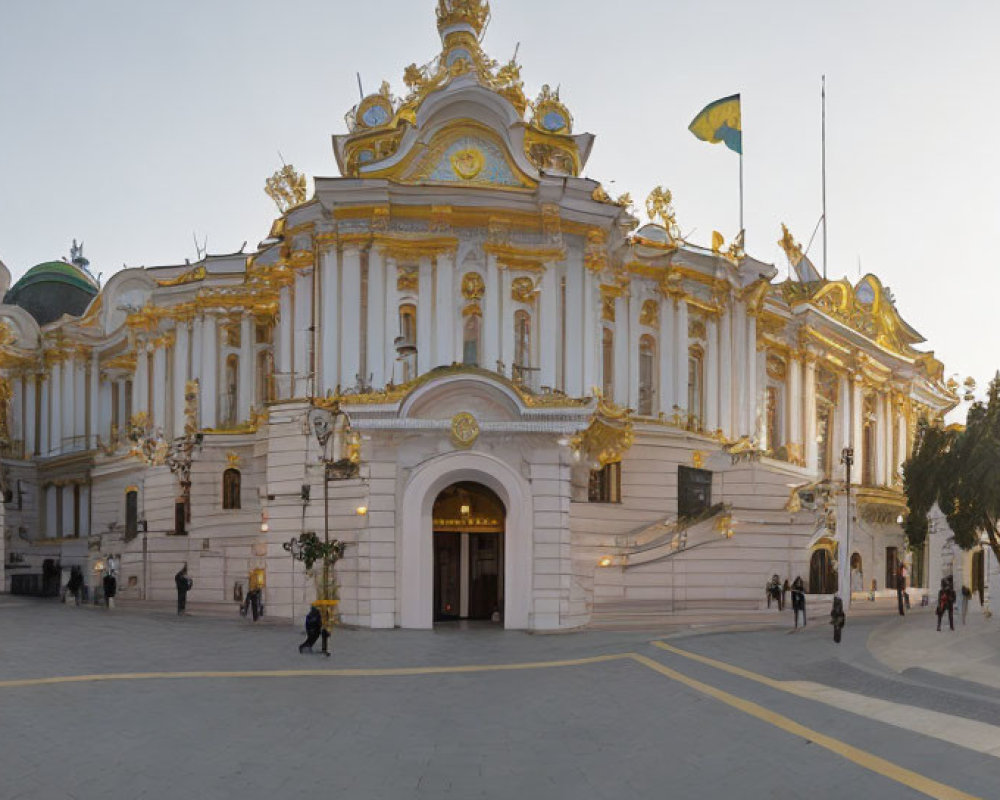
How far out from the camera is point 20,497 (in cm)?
6144

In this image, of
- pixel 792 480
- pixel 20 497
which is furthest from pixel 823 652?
pixel 20 497

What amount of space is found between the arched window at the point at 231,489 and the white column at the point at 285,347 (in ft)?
23.8

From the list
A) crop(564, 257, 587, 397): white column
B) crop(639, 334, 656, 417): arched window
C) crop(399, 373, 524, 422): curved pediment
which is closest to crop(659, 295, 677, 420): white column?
crop(639, 334, 656, 417): arched window

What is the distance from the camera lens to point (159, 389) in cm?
5200

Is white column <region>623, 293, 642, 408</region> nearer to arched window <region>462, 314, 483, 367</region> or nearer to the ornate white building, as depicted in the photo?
the ornate white building

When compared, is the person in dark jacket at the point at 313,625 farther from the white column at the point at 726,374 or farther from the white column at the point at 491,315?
the white column at the point at 726,374

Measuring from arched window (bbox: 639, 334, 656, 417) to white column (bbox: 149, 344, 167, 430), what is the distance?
2352 centimetres

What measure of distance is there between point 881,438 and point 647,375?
25.5 metres

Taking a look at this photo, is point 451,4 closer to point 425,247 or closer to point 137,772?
point 425,247

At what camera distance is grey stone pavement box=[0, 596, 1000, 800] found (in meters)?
14.3

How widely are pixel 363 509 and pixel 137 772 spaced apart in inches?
731

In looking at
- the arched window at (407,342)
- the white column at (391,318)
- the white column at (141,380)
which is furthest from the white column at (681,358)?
the white column at (141,380)

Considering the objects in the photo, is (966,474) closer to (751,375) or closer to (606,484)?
(606,484)

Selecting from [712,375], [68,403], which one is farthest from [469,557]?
[68,403]
